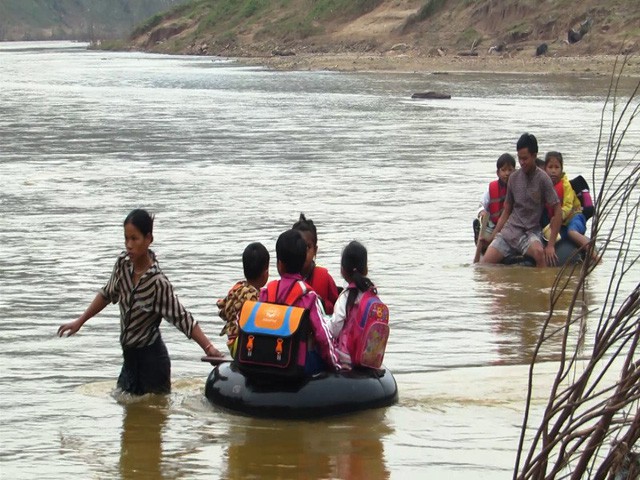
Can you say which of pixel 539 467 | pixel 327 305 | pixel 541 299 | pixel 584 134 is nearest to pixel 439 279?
pixel 541 299

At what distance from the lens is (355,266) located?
7051mm

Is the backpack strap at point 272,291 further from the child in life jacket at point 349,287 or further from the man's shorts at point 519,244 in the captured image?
the man's shorts at point 519,244

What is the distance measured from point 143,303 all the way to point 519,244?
17.6 ft

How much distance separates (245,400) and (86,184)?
13297 mm

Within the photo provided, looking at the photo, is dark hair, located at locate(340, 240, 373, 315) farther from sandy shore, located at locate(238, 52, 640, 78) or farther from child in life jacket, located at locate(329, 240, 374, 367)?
sandy shore, located at locate(238, 52, 640, 78)

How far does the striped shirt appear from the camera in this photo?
23.6 ft

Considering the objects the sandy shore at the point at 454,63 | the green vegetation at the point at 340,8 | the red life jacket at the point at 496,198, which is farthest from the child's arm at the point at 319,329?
the green vegetation at the point at 340,8

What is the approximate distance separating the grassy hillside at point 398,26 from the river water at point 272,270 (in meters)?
24.6

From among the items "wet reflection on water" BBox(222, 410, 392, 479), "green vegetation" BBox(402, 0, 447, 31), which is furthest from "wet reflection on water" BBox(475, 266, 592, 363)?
"green vegetation" BBox(402, 0, 447, 31)

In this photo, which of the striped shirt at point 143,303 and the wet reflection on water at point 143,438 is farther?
the striped shirt at point 143,303

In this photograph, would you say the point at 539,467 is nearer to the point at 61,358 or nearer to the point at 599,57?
the point at 61,358

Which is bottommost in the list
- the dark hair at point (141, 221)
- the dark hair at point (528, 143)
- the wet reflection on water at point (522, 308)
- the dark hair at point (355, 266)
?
the wet reflection on water at point (522, 308)

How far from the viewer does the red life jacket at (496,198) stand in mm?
11906

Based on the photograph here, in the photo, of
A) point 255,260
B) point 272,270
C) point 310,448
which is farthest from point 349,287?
point 272,270
